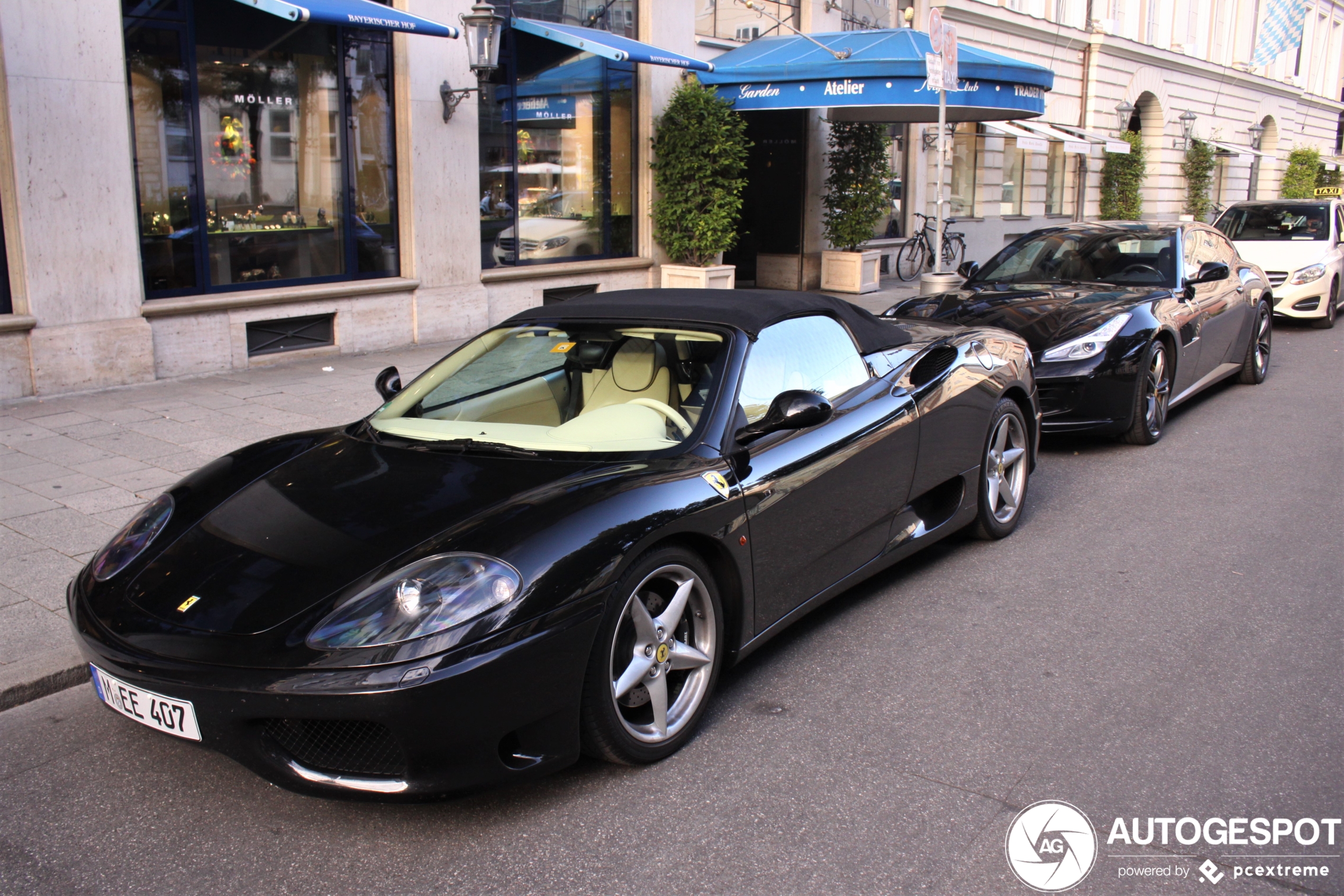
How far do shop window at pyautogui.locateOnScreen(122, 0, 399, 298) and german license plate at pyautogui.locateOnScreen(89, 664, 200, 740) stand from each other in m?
7.39

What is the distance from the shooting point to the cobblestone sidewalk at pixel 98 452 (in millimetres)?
4426

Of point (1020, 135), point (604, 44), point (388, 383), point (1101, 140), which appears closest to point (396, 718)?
point (388, 383)

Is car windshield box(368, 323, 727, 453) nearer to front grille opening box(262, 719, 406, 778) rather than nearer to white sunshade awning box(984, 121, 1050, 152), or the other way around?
front grille opening box(262, 719, 406, 778)

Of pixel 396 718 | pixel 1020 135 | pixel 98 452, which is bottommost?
pixel 98 452

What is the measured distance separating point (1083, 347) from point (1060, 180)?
2121cm

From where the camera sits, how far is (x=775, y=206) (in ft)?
58.2

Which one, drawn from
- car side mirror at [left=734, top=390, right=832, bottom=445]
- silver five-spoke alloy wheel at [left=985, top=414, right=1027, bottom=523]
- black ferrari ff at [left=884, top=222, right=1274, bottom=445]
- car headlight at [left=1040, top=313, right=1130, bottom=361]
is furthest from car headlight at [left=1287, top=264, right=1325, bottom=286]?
car side mirror at [left=734, top=390, right=832, bottom=445]

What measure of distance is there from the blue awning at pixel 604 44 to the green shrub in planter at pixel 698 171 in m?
0.62

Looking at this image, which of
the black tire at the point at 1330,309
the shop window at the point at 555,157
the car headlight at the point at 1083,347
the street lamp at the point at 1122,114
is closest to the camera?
the car headlight at the point at 1083,347

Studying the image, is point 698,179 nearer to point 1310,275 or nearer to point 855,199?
point 855,199

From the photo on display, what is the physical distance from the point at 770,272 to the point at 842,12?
4366 millimetres

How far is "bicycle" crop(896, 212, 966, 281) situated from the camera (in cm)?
Answer: 1938

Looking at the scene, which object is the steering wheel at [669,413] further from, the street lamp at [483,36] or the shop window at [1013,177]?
the shop window at [1013,177]

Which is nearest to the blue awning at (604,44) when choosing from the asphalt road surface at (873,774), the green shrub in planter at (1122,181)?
the asphalt road surface at (873,774)
